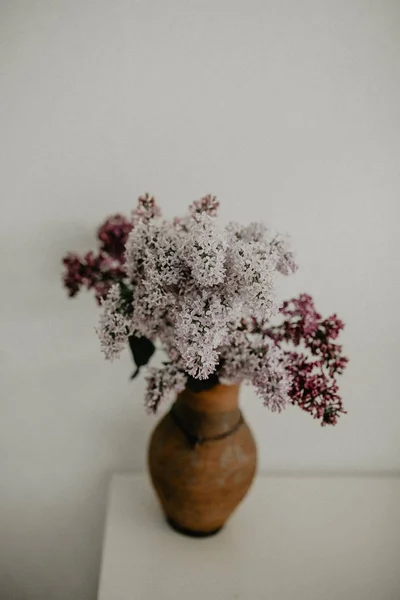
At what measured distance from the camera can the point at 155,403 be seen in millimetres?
857

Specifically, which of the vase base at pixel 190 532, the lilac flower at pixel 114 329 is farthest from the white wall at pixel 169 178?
the lilac flower at pixel 114 329

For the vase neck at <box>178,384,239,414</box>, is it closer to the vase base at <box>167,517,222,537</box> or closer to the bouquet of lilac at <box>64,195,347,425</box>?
the bouquet of lilac at <box>64,195,347,425</box>

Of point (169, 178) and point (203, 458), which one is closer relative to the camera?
point (203, 458)

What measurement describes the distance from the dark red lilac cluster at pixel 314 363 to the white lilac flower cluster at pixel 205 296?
23 mm

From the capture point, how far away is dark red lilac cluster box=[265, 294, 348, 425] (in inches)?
30.0

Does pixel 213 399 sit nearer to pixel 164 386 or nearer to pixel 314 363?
pixel 164 386

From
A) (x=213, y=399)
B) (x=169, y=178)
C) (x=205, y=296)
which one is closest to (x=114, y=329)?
(x=205, y=296)

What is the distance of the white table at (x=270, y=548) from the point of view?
0.88 meters

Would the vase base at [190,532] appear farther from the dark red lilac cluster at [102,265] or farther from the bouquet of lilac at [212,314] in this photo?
the dark red lilac cluster at [102,265]

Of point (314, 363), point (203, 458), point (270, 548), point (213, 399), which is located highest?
point (314, 363)

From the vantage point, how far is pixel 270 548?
0.97 metres

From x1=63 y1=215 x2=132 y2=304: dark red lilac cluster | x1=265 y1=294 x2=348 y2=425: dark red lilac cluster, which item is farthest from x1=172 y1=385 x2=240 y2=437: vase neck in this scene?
x1=63 y1=215 x2=132 y2=304: dark red lilac cluster

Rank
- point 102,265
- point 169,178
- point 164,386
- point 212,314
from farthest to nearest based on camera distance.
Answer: point 169,178 → point 102,265 → point 164,386 → point 212,314

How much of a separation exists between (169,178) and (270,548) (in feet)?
2.44
